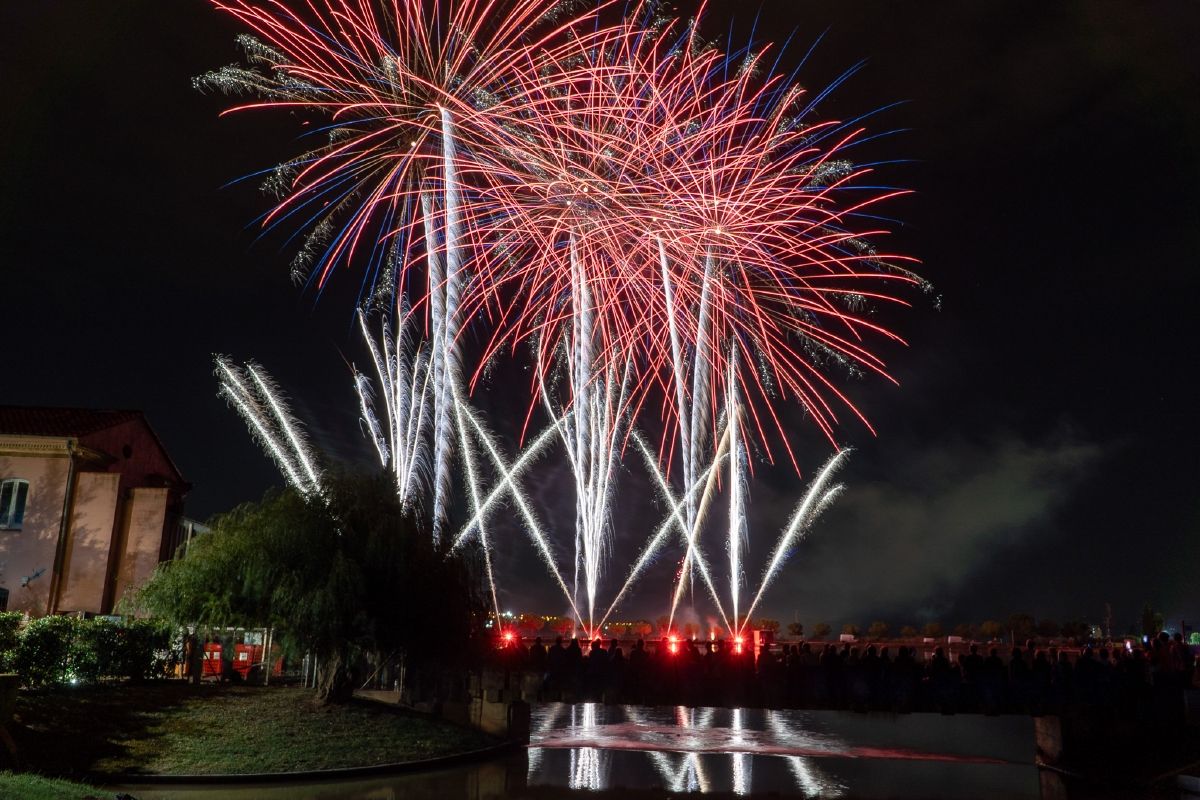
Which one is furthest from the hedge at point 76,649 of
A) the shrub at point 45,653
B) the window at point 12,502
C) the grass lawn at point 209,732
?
the window at point 12,502

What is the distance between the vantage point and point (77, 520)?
38.7 m

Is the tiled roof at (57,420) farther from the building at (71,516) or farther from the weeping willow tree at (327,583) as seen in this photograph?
the weeping willow tree at (327,583)

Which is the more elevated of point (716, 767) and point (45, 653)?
point (45, 653)

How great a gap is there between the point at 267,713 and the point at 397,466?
33.9 feet

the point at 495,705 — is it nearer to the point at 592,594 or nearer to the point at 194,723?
the point at 592,594

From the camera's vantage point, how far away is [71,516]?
126 feet

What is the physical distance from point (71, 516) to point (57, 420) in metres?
4.71

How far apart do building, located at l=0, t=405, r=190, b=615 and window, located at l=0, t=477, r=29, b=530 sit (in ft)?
0.12

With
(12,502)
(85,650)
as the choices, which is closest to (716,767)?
(85,650)

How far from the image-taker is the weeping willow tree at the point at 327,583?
28.1 meters

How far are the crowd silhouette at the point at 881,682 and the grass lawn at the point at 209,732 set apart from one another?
5.26m

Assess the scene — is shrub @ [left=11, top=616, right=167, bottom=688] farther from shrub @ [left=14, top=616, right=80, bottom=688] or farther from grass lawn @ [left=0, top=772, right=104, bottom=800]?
grass lawn @ [left=0, top=772, right=104, bottom=800]

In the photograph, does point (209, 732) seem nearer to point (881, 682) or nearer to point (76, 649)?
point (76, 649)

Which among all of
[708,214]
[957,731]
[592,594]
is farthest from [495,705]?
[957,731]
